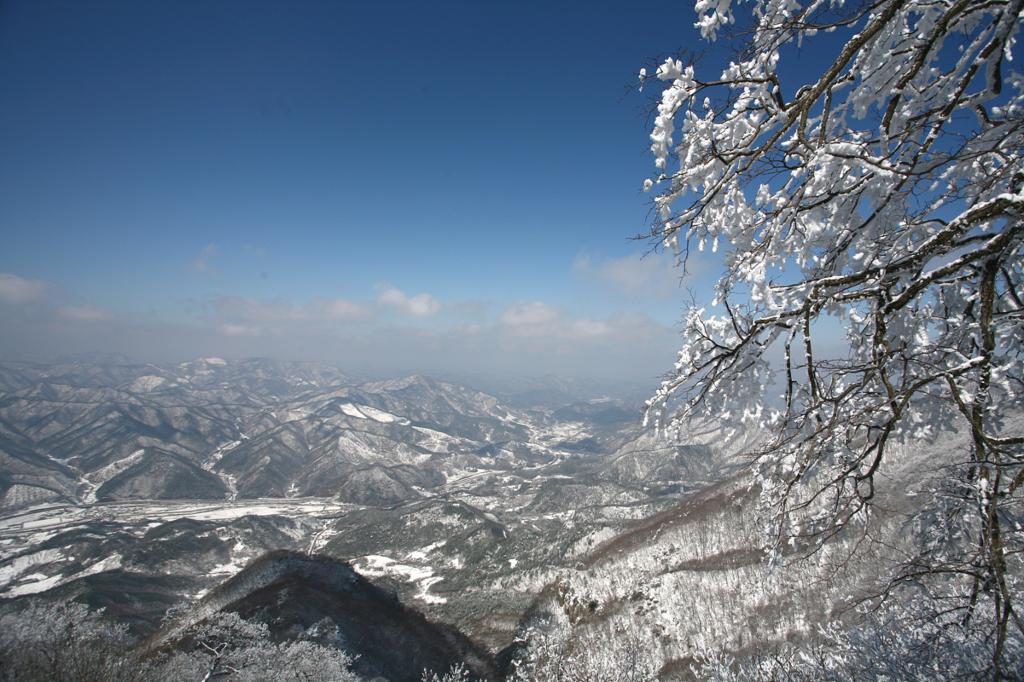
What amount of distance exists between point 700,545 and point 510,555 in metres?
41.5

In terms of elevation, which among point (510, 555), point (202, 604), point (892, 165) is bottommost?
point (510, 555)

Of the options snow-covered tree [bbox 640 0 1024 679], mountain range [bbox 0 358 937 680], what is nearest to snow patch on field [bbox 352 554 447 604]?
mountain range [bbox 0 358 937 680]

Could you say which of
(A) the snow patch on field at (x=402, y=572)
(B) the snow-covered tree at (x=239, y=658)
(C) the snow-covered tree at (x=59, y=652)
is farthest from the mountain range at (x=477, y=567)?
(C) the snow-covered tree at (x=59, y=652)

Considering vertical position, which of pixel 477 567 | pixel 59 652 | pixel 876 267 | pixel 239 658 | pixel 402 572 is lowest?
pixel 402 572

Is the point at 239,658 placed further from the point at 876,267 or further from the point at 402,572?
the point at 402,572

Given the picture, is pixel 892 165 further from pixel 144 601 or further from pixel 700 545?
pixel 144 601

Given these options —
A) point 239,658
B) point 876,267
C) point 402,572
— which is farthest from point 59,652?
point 402,572

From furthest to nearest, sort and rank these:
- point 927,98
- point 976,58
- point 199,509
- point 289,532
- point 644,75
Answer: point 199,509, point 289,532, point 644,75, point 927,98, point 976,58

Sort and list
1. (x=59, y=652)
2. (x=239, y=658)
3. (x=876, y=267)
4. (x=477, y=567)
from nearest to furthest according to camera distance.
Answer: (x=876, y=267) < (x=59, y=652) < (x=239, y=658) < (x=477, y=567)

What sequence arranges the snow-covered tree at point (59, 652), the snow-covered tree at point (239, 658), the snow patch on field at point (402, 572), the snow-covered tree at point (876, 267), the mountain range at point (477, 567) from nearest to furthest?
the snow-covered tree at point (876, 267) → the snow-covered tree at point (59, 652) → the snow-covered tree at point (239, 658) → the mountain range at point (477, 567) → the snow patch on field at point (402, 572)

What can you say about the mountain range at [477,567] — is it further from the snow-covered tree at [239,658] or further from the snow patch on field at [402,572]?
the snow-covered tree at [239,658]

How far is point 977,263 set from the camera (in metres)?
3.19

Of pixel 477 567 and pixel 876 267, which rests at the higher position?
pixel 876 267

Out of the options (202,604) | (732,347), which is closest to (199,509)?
(202,604)
